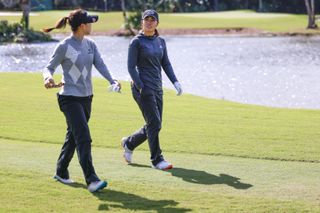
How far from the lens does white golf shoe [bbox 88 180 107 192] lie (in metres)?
8.80

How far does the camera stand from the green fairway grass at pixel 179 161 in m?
8.52

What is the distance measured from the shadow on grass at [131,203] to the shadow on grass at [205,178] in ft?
3.63

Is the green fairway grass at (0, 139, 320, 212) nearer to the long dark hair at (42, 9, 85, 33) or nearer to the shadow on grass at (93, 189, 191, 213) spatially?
the shadow on grass at (93, 189, 191, 213)

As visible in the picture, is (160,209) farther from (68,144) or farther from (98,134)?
(98,134)

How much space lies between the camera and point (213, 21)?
7319 centimetres

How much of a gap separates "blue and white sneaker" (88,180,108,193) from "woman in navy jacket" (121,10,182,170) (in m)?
1.60

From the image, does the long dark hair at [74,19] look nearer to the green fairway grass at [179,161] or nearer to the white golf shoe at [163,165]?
the green fairway grass at [179,161]

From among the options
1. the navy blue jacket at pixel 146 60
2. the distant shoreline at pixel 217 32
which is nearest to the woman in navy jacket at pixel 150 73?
the navy blue jacket at pixel 146 60

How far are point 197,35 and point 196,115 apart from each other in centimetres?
5058

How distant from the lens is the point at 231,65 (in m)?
38.2

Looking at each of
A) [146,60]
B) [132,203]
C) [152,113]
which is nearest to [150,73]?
[146,60]

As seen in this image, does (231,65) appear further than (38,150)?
Yes

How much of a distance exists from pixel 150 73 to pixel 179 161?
1.49 metres

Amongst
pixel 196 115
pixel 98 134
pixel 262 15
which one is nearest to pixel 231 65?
pixel 196 115
